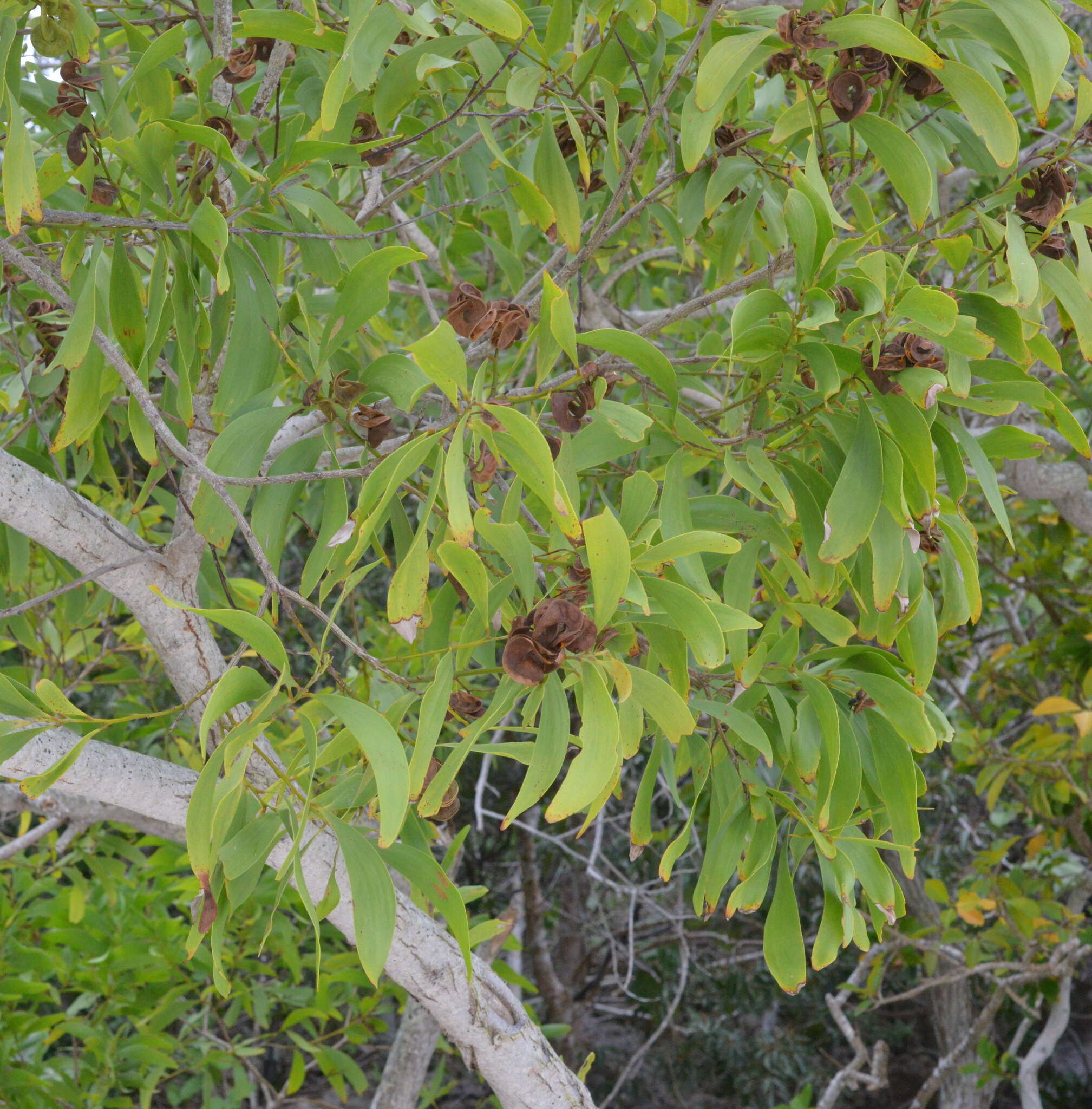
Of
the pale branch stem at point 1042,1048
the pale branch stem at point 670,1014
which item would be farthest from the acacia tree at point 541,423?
the pale branch stem at point 1042,1048

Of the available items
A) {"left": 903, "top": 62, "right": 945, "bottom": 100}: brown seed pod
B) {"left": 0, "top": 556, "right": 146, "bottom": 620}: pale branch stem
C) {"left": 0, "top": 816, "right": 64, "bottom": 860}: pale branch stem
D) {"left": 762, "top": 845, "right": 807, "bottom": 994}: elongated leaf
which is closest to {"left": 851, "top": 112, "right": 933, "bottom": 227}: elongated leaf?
{"left": 903, "top": 62, "right": 945, "bottom": 100}: brown seed pod

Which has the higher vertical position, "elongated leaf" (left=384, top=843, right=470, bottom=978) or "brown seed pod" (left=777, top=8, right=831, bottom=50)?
"brown seed pod" (left=777, top=8, right=831, bottom=50)

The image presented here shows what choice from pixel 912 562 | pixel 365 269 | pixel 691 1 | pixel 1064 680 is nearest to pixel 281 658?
pixel 365 269

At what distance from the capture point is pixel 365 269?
2.21 feet

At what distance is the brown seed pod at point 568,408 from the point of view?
686 mm

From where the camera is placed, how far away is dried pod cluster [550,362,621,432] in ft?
2.22

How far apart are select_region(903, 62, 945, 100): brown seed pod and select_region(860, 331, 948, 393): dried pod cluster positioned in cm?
30

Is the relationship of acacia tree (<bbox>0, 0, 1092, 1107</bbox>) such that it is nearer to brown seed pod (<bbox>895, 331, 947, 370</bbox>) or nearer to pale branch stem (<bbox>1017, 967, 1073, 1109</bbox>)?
brown seed pod (<bbox>895, 331, 947, 370</bbox>)

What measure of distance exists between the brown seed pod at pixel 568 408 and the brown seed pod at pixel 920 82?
1.44 feet

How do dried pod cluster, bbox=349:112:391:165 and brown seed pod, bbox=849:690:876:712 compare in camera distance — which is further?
dried pod cluster, bbox=349:112:391:165

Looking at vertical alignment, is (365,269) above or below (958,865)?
above

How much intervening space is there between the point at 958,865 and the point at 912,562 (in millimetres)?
3147

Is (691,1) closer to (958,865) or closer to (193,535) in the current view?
(193,535)

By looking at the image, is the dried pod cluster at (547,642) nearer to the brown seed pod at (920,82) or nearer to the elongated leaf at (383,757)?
the elongated leaf at (383,757)
